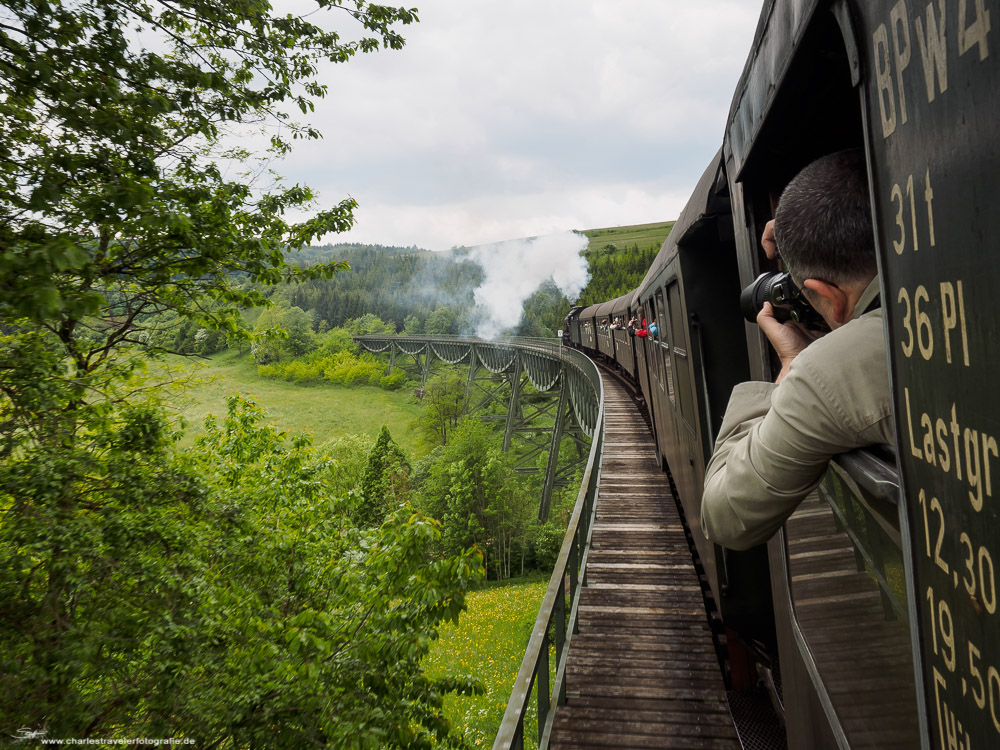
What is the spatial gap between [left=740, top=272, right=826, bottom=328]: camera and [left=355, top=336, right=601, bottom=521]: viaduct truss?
7.79 m

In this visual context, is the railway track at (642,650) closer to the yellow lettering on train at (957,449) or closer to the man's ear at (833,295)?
the man's ear at (833,295)

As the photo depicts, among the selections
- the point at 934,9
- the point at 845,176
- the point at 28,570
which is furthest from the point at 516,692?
the point at 28,570

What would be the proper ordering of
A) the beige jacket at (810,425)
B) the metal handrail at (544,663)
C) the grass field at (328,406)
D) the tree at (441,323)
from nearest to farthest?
the beige jacket at (810,425), the metal handrail at (544,663), the grass field at (328,406), the tree at (441,323)

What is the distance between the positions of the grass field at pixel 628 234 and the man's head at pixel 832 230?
489 ft

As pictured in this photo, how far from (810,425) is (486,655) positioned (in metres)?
15.0

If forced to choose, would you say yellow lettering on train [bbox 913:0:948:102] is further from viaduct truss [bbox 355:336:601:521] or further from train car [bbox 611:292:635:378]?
train car [bbox 611:292:635:378]

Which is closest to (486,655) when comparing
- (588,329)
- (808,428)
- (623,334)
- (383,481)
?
(623,334)

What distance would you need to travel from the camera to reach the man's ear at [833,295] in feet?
3.51

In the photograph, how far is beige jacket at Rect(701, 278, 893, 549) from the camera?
933 mm

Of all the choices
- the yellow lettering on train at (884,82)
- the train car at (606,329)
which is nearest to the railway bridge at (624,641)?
the yellow lettering on train at (884,82)

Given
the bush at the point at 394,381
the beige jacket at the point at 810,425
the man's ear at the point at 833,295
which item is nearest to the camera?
the beige jacket at the point at 810,425

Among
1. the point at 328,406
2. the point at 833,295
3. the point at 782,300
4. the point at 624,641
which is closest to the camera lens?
the point at 833,295

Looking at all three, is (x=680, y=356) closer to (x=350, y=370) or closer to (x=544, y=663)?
(x=544, y=663)

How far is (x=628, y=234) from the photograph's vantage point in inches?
6417
